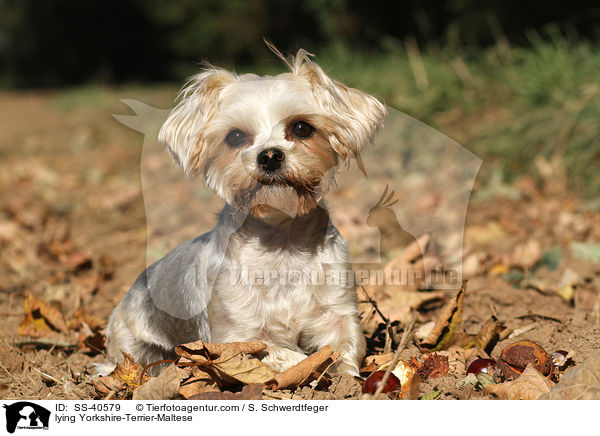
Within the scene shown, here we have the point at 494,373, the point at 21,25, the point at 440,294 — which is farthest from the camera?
the point at 21,25

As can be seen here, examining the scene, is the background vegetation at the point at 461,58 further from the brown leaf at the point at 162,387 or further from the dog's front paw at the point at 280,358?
the brown leaf at the point at 162,387

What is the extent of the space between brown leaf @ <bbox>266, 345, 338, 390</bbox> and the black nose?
0.87 meters

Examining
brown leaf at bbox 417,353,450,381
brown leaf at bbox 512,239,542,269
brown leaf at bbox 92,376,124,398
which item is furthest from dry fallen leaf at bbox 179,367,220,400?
brown leaf at bbox 512,239,542,269

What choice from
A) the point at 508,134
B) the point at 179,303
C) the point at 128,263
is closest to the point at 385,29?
the point at 508,134

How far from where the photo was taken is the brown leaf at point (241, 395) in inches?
97.3

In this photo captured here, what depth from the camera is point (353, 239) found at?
204 inches

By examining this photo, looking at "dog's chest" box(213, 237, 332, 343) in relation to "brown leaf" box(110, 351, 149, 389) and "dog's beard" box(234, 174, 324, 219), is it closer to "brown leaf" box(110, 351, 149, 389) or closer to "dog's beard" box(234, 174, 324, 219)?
"dog's beard" box(234, 174, 324, 219)

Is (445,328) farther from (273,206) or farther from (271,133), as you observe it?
(271,133)

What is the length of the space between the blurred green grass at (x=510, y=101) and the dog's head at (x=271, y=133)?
13.0ft

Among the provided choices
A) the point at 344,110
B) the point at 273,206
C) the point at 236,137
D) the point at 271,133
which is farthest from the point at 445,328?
the point at 236,137

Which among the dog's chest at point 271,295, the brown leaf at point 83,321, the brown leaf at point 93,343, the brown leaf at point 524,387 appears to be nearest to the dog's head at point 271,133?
the dog's chest at point 271,295

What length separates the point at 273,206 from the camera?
2.93 meters
